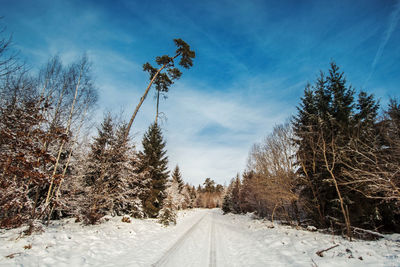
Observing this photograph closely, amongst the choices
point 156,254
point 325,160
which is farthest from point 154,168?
point 325,160

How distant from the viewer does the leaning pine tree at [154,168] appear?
1659 centimetres

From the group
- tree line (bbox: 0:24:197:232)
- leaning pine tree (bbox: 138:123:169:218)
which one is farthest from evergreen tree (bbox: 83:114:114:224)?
leaning pine tree (bbox: 138:123:169:218)

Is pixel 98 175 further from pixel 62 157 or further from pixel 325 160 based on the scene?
pixel 325 160

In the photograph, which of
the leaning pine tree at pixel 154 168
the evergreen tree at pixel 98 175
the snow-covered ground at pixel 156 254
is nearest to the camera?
the snow-covered ground at pixel 156 254

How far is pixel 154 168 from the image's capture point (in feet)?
56.7

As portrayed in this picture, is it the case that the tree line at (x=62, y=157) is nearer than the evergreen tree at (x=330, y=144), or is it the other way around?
the tree line at (x=62, y=157)

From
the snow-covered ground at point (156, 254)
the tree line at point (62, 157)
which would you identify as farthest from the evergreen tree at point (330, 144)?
the tree line at point (62, 157)

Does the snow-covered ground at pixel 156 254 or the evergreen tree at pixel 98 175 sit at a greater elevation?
the evergreen tree at pixel 98 175

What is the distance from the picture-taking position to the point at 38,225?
19.4 ft

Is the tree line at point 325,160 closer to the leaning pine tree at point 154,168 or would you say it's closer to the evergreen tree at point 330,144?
the evergreen tree at point 330,144

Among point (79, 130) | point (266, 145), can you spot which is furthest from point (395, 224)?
point (79, 130)

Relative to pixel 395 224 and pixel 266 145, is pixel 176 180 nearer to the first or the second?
pixel 266 145

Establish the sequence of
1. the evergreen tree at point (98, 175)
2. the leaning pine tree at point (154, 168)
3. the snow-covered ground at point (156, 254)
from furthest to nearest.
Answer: the leaning pine tree at point (154, 168)
the evergreen tree at point (98, 175)
the snow-covered ground at point (156, 254)

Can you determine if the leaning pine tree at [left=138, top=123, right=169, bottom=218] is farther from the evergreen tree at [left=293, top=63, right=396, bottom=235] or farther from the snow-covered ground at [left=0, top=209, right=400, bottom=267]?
the evergreen tree at [left=293, top=63, right=396, bottom=235]
